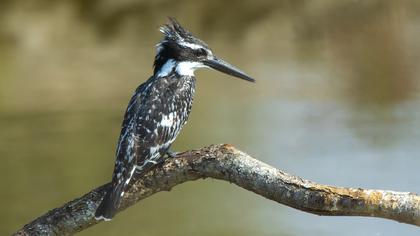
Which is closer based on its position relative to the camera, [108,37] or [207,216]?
[207,216]

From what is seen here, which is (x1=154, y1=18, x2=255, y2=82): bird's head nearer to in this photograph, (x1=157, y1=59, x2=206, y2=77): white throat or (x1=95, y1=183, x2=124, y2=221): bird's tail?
(x1=157, y1=59, x2=206, y2=77): white throat

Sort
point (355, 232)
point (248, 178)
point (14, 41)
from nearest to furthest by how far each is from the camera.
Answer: point (248, 178)
point (355, 232)
point (14, 41)

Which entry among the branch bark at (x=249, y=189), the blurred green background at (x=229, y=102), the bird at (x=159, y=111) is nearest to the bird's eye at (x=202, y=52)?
the bird at (x=159, y=111)

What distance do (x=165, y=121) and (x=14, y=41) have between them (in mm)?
8139

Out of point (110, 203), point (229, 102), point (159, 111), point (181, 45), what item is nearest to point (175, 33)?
point (181, 45)

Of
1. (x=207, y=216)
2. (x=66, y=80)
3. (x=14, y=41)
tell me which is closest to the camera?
(x=207, y=216)

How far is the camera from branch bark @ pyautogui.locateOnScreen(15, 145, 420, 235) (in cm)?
235

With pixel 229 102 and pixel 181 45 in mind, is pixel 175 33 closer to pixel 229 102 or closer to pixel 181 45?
pixel 181 45

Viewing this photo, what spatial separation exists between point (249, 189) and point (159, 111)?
0.60m

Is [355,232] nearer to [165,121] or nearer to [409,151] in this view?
[409,151]

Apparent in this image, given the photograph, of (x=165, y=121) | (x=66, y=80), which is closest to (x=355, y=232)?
(x=165, y=121)

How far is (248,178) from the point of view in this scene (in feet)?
8.22

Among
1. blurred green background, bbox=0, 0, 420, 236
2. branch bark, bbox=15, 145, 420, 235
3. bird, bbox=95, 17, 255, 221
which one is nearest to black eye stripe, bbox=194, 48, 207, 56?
bird, bbox=95, 17, 255, 221

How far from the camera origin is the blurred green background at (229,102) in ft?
19.0
